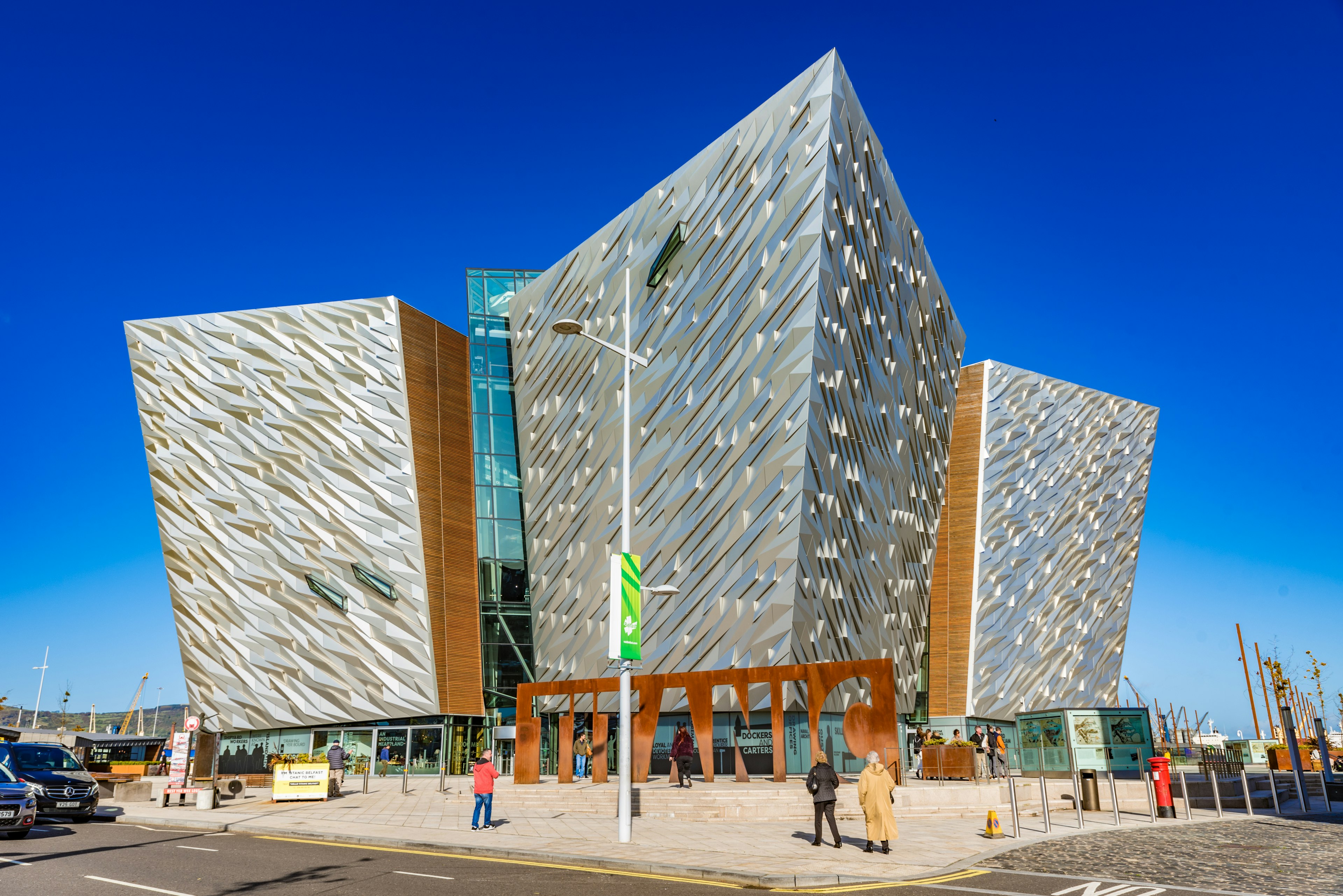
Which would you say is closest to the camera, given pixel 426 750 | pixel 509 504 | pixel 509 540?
pixel 426 750

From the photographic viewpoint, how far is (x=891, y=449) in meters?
39.1

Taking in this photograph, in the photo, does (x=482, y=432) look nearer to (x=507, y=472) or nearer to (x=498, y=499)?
(x=507, y=472)

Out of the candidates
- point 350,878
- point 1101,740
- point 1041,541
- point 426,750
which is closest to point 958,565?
point 1041,541

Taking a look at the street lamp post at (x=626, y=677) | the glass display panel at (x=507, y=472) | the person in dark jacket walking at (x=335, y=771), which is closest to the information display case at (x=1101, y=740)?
the street lamp post at (x=626, y=677)

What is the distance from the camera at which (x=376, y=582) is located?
3969 centimetres

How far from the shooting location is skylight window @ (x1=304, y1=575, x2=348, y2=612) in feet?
130

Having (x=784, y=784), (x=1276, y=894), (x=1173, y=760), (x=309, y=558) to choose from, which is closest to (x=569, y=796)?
(x=784, y=784)

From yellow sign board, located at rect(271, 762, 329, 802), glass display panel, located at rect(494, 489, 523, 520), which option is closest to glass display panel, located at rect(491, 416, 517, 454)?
glass display panel, located at rect(494, 489, 523, 520)

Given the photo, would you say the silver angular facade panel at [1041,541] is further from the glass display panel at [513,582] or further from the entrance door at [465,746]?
the entrance door at [465,746]

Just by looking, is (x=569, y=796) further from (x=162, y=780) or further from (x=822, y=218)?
(x=822, y=218)

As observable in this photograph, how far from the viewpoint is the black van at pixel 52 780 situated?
67.8 feet

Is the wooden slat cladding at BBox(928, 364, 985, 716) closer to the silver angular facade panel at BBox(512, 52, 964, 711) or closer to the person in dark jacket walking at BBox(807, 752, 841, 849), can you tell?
the silver angular facade panel at BBox(512, 52, 964, 711)

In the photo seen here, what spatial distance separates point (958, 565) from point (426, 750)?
27.2 metres

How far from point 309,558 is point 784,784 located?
25168mm
